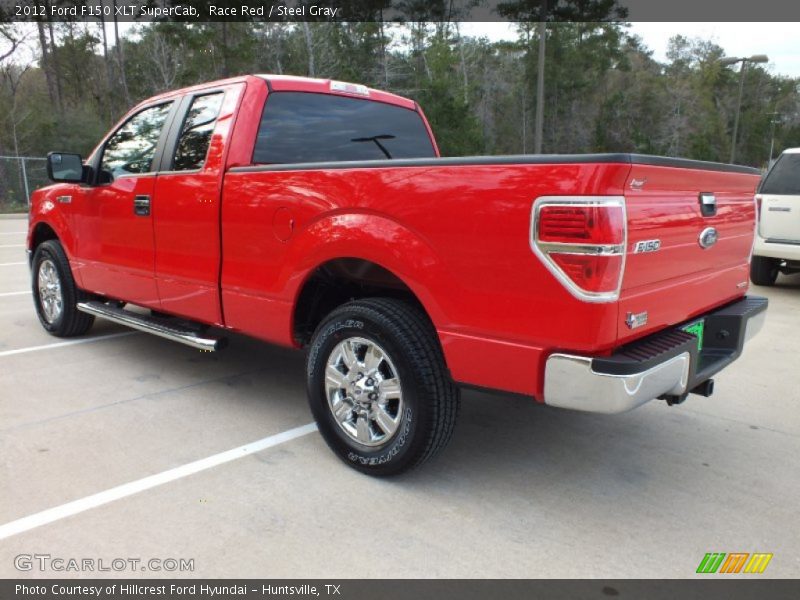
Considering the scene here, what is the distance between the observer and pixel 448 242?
2707mm

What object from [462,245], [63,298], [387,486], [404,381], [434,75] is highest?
[434,75]

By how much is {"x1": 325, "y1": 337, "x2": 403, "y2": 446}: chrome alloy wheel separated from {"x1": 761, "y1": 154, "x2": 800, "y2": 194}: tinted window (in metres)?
7.18

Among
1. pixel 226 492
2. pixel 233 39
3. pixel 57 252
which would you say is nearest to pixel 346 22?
pixel 233 39

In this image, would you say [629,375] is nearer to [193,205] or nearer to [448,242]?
[448,242]

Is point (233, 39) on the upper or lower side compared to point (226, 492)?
upper

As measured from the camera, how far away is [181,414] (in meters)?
4.00

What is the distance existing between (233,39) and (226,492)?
38445mm

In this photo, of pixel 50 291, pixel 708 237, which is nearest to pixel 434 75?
pixel 50 291

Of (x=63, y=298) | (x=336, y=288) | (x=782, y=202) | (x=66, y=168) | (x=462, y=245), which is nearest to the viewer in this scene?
(x=462, y=245)

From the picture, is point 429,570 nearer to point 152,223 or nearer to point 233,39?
point 152,223

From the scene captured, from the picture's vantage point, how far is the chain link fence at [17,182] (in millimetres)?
24109

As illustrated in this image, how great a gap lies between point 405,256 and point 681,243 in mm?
1208

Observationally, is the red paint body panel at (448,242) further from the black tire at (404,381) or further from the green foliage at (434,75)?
the green foliage at (434,75)
